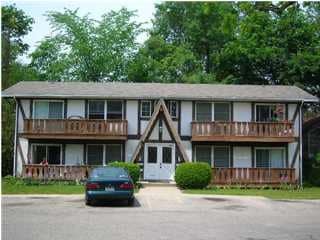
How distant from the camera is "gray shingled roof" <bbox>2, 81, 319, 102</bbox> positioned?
112 ft

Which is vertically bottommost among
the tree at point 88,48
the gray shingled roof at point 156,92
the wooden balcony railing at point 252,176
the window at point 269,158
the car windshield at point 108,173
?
the wooden balcony railing at point 252,176

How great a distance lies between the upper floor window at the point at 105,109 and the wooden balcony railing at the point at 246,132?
5030 mm

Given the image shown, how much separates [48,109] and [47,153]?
2753 mm

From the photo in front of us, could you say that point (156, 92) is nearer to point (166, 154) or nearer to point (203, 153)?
point (166, 154)

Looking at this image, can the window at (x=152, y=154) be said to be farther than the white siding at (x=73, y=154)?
No

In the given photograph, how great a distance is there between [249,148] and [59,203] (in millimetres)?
16308

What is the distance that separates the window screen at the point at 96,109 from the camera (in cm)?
3475

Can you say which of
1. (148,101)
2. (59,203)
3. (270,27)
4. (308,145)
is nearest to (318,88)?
(270,27)

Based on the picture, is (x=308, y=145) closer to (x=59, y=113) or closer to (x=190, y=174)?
(x=190, y=174)

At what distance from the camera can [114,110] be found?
3481 centimetres

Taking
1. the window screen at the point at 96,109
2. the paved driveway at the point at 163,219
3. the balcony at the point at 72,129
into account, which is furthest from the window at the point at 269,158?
the paved driveway at the point at 163,219

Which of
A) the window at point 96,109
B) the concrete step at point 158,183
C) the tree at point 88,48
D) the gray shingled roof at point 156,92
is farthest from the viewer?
the tree at point 88,48

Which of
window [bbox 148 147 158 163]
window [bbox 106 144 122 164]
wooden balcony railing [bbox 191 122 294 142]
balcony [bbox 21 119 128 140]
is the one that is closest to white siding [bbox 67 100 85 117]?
balcony [bbox 21 119 128 140]

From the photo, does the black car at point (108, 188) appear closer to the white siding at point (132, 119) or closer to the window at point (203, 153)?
the white siding at point (132, 119)
